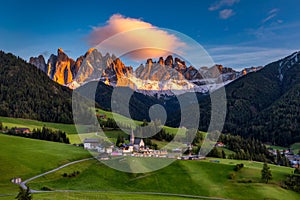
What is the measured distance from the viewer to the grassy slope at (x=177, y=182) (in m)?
67.1

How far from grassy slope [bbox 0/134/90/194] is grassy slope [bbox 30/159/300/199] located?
559 centimetres

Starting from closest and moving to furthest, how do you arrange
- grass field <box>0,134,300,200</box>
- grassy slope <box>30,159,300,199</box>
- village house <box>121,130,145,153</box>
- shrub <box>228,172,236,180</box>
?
1. grass field <box>0,134,300,200</box>
2. grassy slope <box>30,159,300,199</box>
3. shrub <box>228,172,236,180</box>
4. village house <box>121,130,145,153</box>

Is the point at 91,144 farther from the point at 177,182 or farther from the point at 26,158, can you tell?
the point at 177,182

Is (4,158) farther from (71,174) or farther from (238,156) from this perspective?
(238,156)

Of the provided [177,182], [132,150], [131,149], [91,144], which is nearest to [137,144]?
[132,150]

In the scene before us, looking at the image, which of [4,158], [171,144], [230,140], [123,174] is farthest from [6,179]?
[230,140]

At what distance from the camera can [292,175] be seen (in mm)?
77688

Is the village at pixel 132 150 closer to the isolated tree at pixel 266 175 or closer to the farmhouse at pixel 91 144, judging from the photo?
the farmhouse at pixel 91 144

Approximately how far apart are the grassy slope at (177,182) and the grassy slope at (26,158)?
5.59 meters

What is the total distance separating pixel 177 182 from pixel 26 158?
42.3 meters

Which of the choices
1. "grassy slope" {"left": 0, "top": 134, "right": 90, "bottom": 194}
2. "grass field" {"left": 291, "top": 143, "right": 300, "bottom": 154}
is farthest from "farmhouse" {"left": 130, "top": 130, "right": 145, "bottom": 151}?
"grass field" {"left": 291, "top": 143, "right": 300, "bottom": 154}

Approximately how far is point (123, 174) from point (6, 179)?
27.7m

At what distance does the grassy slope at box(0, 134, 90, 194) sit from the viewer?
2712 inches

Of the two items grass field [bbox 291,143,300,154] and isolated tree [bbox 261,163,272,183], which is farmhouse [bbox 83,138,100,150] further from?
grass field [bbox 291,143,300,154]
